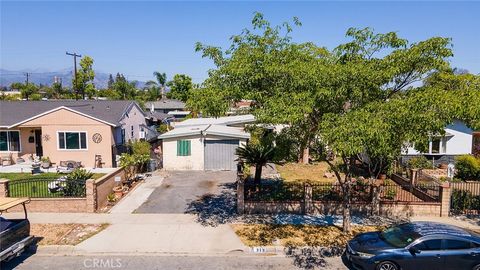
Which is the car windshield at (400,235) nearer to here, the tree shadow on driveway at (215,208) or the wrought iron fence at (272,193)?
the wrought iron fence at (272,193)

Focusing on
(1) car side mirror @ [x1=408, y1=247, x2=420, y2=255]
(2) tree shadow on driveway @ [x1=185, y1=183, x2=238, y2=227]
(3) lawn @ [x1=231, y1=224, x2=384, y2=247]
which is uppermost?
(1) car side mirror @ [x1=408, y1=247, x2=420, y2=255]

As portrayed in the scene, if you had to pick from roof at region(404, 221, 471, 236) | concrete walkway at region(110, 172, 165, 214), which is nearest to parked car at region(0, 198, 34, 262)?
concrete walkway at region(110, 172, 165, 214)

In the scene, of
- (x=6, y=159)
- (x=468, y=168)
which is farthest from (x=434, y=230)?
(x=6, y=159)

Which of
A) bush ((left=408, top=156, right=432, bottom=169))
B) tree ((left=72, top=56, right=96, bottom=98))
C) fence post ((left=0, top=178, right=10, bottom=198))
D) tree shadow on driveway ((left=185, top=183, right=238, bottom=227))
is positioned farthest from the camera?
tree ((left=72, top=56, right=96, bottom=98))

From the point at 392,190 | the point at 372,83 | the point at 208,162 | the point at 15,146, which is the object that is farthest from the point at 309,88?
the point at 15,146

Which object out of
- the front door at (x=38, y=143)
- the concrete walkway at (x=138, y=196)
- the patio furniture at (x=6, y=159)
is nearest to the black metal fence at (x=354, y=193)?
the concrete walkway at (x=138, y=196)

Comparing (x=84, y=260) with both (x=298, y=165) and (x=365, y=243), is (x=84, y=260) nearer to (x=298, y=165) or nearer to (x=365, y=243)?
(x=365, y=243)

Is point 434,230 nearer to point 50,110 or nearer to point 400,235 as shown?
point 400,235

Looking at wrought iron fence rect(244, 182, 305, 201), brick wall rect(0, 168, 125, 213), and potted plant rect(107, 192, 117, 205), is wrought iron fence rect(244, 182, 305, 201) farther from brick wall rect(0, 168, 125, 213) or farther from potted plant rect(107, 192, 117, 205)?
brick wall rect(0, 168, 125, 213)
